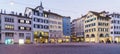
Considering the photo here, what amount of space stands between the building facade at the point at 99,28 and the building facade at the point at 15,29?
33.1m

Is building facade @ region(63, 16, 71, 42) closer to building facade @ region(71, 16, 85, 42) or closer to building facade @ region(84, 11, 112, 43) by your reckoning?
building facade @ region(71, 16, 85, 42)

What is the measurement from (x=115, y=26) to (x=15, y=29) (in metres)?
49.2

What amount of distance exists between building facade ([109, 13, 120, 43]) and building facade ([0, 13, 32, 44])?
40.7m

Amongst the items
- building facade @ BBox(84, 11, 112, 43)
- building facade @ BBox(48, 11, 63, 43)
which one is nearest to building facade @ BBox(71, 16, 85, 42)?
building facade @ BBox(84, 11, 112, 43)

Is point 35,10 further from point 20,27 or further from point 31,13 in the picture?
point 20,27

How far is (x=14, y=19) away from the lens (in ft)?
264

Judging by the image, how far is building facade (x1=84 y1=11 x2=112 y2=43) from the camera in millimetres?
102500

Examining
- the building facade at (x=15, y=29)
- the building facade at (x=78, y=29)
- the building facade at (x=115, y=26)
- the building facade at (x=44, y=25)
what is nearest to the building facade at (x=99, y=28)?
the building facade at (x=115, y=26)

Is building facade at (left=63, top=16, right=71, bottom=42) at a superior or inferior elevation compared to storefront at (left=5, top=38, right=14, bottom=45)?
superior

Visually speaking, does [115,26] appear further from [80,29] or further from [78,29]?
[78,29]

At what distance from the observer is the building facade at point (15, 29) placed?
7578 centimetres

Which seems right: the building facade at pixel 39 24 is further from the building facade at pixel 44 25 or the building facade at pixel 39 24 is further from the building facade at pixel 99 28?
the building facade at pixel 99 28

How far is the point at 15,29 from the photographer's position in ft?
264

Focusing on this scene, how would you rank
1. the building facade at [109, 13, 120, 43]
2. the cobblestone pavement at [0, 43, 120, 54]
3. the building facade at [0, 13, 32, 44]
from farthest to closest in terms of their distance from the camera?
the building facade at [109, 13, 120, 43] < the building facade at [0, 13, 32, 44] < the cobblestone pavement at [0, 43, 120, 54]
